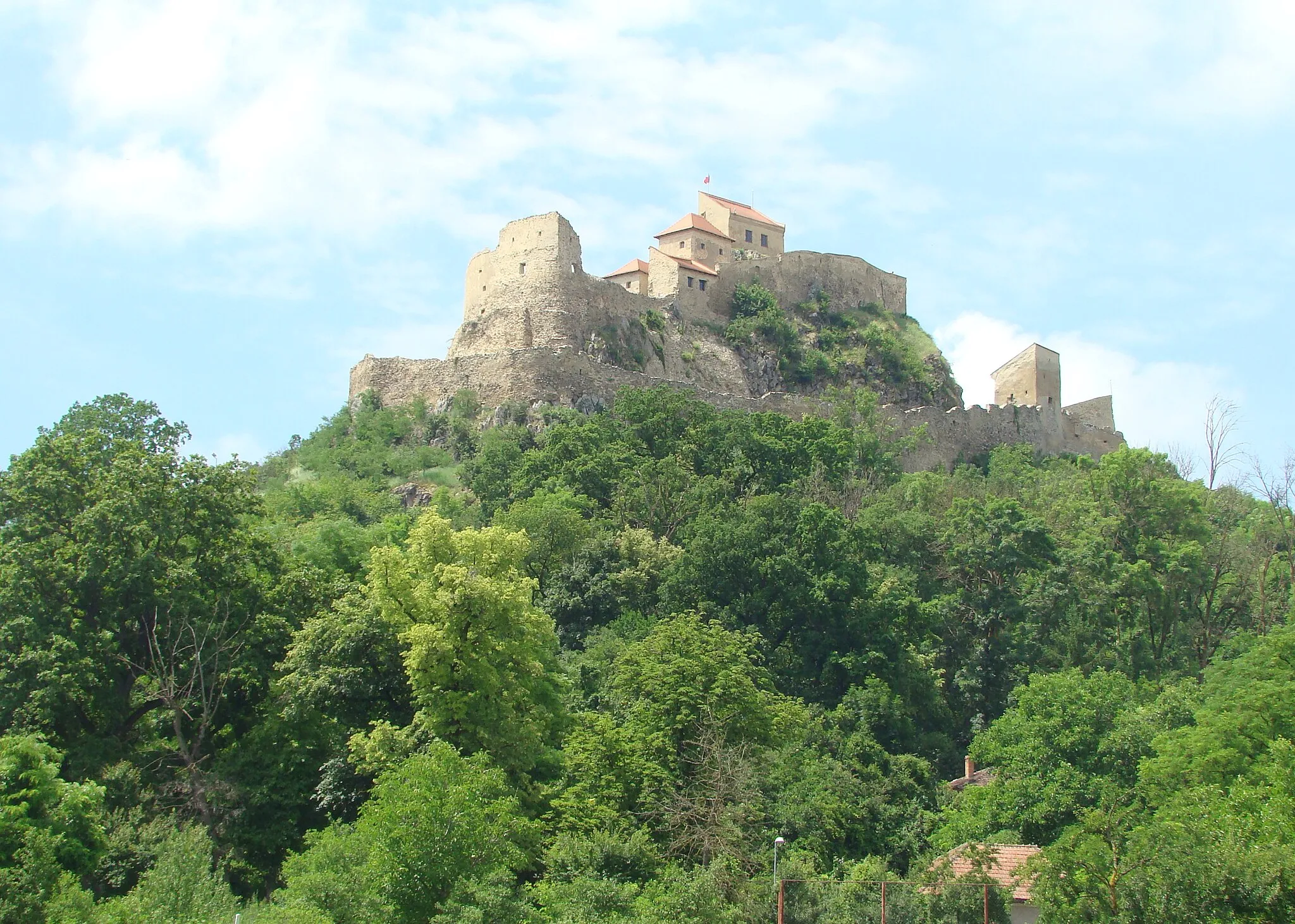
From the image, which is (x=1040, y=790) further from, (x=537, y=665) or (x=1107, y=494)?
(x=1107, y=494)

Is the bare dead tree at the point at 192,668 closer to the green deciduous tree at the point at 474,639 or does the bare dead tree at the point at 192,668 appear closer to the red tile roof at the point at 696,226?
the green deciduous tree at the point at 474,639

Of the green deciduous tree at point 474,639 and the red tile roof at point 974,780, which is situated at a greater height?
the green deciduous tree at point 474,639

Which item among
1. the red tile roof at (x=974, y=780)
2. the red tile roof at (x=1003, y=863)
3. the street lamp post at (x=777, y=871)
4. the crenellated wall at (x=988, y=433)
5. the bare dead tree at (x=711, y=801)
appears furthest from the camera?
the crenellated wall at (x=988, y=433)

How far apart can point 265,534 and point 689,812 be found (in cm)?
1223

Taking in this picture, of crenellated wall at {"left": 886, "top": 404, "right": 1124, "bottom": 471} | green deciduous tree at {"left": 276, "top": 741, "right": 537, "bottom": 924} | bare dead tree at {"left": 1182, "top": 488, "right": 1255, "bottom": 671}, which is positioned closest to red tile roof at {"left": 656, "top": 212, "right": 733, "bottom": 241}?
crenellated wall at {"left": 886, "top": 404, "right": 1124, "bottom": 471}

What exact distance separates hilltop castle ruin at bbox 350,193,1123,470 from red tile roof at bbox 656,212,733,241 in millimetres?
103

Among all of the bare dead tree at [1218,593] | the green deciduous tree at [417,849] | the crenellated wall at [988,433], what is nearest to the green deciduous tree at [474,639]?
the green deciduous tree at [417,849]

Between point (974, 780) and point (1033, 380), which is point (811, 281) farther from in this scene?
point (974, 780)

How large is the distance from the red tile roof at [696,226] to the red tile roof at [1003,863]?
45.6 m

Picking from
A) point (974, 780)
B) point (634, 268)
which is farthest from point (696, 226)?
point (974, 780)

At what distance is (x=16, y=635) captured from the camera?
30.4 m

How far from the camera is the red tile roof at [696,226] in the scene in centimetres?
7319

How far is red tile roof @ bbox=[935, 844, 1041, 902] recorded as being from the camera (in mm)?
27766

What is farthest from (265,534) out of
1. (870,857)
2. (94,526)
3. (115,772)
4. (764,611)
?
(870,857)
